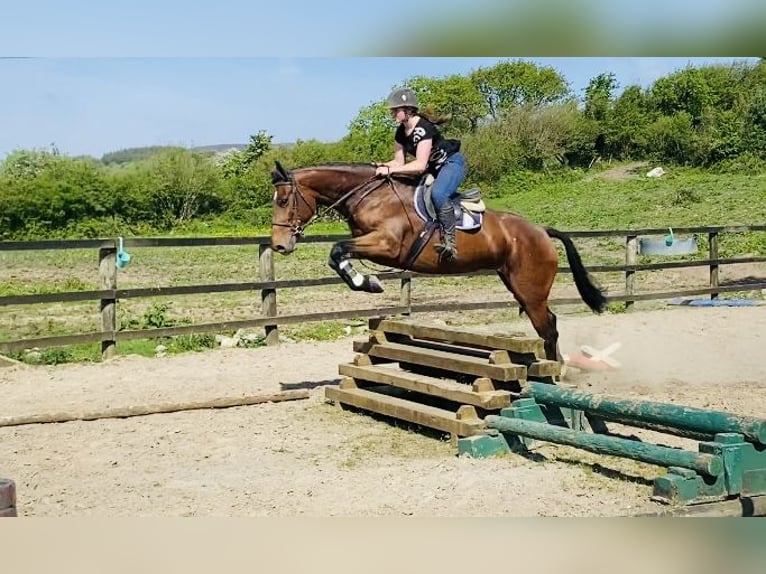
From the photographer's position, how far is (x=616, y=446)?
413 cm

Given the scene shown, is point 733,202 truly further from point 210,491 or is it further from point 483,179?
point 210,491

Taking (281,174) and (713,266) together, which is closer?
(281,174)

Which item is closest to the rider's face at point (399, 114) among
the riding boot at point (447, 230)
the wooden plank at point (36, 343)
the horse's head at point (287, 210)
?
the riding boot at point (447, 230)

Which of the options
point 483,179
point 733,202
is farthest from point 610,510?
point 733,202

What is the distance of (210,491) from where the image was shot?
4.24 metres

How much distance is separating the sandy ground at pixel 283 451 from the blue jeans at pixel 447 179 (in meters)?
1.53

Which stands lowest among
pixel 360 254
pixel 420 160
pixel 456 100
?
pixel 360 254

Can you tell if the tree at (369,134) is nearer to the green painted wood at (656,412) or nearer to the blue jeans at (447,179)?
the blue jeans at (447,179)

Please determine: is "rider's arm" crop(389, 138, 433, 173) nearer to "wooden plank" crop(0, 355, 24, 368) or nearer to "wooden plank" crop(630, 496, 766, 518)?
"wooden plank" crop(630, 496, 766, 518)

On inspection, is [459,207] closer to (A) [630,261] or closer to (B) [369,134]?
(A) [630,261]

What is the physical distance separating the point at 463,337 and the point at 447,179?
1044 mm

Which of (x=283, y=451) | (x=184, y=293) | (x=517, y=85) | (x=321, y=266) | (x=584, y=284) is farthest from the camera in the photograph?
(x=517, y=85)

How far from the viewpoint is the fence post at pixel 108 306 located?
8.07 m

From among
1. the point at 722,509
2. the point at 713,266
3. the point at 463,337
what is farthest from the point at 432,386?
the point at 713,266
